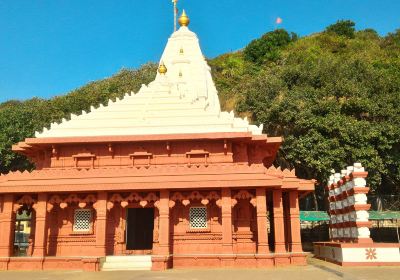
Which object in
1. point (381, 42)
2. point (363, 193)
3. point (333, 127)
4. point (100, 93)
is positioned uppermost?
point (381, 42)

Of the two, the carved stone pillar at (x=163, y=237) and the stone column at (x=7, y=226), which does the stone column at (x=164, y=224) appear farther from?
the stone column at (x=7, y=226)

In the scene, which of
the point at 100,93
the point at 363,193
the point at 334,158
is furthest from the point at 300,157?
the point at 100,93

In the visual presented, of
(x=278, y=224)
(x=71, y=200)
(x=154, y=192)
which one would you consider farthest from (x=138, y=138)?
(x=278, y=224)

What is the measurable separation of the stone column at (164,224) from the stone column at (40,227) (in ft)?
13.8

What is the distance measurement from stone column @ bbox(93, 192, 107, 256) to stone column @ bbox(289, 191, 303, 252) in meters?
6.84

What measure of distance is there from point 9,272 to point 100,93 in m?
29.1

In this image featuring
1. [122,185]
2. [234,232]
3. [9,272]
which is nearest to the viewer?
[9,272]

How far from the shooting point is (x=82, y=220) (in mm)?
16734

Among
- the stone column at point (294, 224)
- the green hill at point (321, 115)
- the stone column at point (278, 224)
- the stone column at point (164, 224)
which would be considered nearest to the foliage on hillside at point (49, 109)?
the green hill at point (321, 115)

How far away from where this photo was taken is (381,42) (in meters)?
54.0

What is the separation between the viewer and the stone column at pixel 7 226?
14789mm

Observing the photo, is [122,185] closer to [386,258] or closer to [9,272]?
[9,272]

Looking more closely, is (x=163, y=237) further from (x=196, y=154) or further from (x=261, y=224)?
(x=196, y=154)

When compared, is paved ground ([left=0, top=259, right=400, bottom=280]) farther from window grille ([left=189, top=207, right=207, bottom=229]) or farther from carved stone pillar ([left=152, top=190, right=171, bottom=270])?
window grille ([left=189, top=207, right=207, bottom=229])
